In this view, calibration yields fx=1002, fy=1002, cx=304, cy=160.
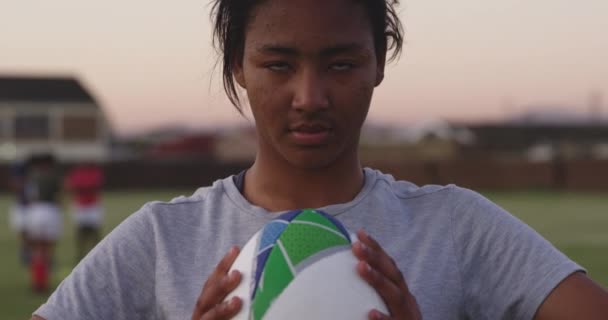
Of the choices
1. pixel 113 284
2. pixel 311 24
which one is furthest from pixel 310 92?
pixel 113 284

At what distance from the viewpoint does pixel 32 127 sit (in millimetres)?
71000

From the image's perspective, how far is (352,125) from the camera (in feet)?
8.02

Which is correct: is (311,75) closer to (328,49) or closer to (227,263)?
(328,49)

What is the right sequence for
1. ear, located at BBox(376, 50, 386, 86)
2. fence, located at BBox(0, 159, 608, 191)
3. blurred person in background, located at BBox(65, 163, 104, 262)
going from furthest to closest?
fence, located at BBox(0, 159, 608, 191), blurred person in background, located at BBox(65, 163, 104, 262), ear, located at BBox(376, 50, 386, 86)

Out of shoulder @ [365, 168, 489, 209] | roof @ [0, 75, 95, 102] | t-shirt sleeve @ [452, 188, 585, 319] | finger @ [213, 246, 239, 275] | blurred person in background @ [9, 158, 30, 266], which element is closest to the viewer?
finger @ [213, 246, 239, 275]

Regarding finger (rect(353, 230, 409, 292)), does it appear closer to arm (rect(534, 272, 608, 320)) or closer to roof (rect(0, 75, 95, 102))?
arm (rect(534, 272, 608, 320))

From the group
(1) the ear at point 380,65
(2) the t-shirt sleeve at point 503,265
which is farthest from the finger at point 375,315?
(1) the ear at point 380,65

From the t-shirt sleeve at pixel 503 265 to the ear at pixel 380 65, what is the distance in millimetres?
449

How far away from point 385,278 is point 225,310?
35cm

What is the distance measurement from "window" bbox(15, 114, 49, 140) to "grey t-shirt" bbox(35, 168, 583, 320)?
69936 mm

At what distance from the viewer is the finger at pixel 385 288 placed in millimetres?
2125

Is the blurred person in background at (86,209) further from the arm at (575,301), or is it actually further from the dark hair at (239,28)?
the arm at (575,301)

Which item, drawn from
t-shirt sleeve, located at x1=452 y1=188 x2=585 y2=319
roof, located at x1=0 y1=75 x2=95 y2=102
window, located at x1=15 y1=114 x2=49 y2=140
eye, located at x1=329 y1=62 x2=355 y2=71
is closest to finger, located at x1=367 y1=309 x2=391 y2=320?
t-shirt sleeve, located at x1=452 y1=188 x2=585 y2=319

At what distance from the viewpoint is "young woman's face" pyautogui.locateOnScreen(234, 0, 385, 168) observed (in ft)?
7.82
